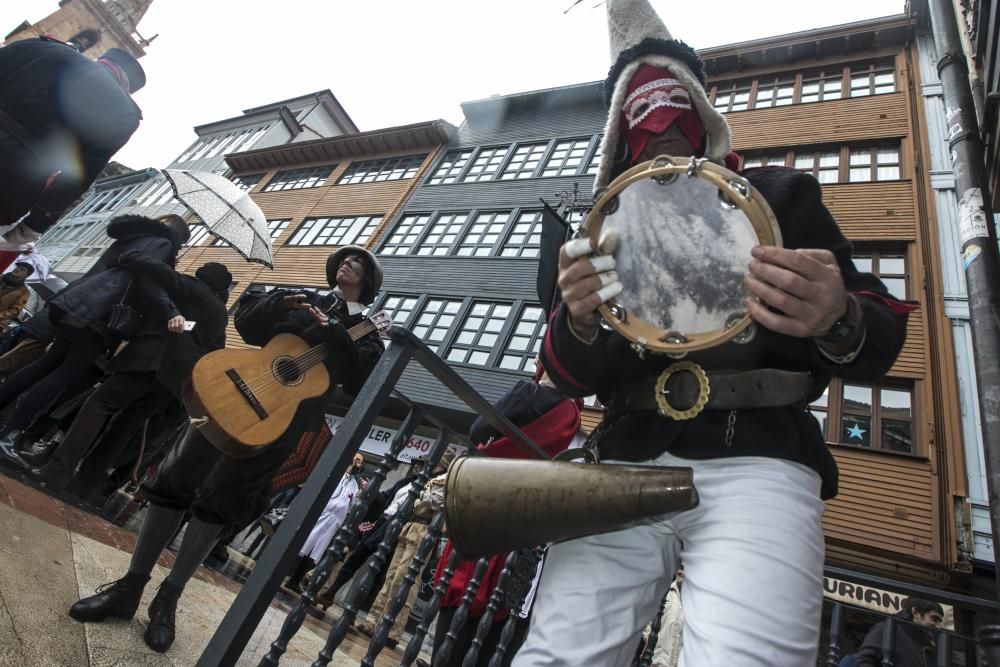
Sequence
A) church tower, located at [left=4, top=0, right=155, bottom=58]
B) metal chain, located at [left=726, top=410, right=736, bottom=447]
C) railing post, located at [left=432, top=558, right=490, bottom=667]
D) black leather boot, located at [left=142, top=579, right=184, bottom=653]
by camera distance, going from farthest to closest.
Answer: church tower, located at [left=4, top=0, right=155, bottom=58], railing post, located at [left=432, top=558, right=490, bottom=667], black leather boot, located at [left=142, top=579, right=184, bottom=653], metal chain, located at [left=726, top=410, right=736, bottom=447]

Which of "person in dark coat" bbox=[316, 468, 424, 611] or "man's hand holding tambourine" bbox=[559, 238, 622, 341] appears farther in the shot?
"person in dark coat" bbox=[316, 468, 424, 611]

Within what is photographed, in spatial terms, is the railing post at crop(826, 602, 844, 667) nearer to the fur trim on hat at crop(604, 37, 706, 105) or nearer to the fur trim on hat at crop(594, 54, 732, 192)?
the fur trim on hat at crop(594, 54, 732, 192)

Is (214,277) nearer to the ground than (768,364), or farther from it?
farther from it

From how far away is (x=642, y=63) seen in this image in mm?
1827

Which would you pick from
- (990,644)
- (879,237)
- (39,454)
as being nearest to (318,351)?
(39,454)

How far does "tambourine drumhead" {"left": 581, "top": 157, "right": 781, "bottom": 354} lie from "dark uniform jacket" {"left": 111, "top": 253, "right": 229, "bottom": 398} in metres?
3.67

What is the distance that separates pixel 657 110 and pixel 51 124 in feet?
11.7

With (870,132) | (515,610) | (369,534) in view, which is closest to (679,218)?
(515,610)

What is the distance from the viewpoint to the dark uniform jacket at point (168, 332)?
4074 mm

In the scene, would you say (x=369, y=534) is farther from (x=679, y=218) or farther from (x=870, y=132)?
(x=870, y=132)

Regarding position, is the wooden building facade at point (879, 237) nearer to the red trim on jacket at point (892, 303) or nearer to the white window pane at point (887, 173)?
the white window pane at point (887, 173)

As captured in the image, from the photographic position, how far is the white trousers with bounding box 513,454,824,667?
1.03 m

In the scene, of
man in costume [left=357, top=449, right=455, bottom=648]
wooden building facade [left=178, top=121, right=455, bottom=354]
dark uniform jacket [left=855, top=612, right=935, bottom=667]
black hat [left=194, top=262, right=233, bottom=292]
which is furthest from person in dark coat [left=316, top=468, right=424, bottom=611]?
wooden building facade [left=178, top=121, right=455, bottom=354]

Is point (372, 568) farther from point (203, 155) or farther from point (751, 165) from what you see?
point (203, 155)
